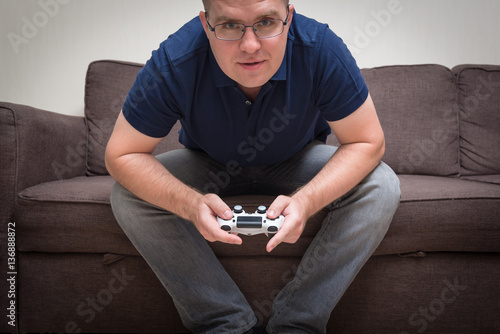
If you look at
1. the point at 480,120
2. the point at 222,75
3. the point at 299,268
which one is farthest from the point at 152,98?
the point at 480,120

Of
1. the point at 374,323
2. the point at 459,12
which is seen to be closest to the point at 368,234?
the point at 374,323

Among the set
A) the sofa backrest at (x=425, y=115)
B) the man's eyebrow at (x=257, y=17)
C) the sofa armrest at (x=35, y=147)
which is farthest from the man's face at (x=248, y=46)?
the sofa backrest at (x=425, y=115)

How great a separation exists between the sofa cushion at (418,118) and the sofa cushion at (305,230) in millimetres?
A: 424

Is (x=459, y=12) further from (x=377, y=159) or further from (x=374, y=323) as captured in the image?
(x=374, y=323)

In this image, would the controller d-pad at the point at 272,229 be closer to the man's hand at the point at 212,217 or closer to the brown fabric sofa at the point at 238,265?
the man's hand at the point at 212,217

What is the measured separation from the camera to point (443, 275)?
104 cm

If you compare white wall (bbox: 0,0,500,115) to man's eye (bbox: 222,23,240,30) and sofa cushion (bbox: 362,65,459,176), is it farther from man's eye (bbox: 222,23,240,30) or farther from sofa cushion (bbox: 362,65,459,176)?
man's eye (bbox: 222,23,240,30)

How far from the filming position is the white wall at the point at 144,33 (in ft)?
5.90

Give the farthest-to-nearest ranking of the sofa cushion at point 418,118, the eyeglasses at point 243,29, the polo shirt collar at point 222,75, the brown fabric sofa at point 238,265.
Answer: the sofa cushion at point 418,118, the brown fabric sofa at point 238,265, the polo shirt collar at point 222,75, the eyeglasses at point 243,29

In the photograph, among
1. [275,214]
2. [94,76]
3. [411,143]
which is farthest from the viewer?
[94,76]

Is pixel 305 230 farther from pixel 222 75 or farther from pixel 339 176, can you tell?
pixel 222 75

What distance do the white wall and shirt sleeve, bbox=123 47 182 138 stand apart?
1023mm

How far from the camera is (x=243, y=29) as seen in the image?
2.64ft

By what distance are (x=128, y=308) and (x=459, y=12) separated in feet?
6.20
